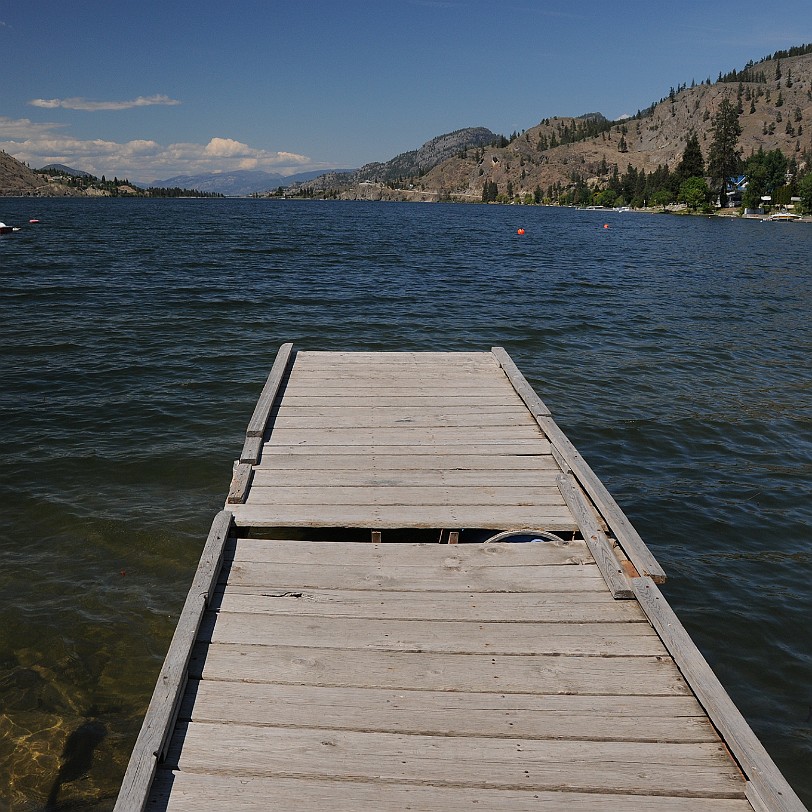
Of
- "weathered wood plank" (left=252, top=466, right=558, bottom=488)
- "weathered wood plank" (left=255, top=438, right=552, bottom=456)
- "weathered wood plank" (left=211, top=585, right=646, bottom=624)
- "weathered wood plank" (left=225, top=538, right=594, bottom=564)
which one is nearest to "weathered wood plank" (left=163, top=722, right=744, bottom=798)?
"weathered wood plank" (left=211, top=585, right=646, bottom=624)

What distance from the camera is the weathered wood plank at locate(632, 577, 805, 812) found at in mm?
3689

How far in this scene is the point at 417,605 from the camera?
17.7ft

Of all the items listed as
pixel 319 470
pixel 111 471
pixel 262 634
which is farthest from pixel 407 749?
pixel 111 471

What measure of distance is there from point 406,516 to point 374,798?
10.8ft

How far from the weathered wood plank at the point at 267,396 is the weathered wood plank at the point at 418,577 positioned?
112 inches

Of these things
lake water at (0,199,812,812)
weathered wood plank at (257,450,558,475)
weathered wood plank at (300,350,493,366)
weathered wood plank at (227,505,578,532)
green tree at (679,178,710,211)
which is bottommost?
lake water at (0,199,812,812)

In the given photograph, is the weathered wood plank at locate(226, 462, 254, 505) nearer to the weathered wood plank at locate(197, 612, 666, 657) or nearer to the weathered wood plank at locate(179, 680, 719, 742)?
the weathered wood plank at locate(197, 612, 666, 657)

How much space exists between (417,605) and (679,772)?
224 centimetres

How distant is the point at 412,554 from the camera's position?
20.3 ft

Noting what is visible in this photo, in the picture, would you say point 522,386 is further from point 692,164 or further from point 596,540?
point 692,164

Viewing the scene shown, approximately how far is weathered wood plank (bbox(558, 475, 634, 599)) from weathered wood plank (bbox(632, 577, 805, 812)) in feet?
0.46

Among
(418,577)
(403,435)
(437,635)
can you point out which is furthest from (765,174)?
(437,635)

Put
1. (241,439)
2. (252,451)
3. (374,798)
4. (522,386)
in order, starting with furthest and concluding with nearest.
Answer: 1. (241,439)
2. (522,386)
3. (252,451)
4. (374,798)

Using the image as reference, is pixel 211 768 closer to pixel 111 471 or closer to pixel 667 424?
pixel 111 471
